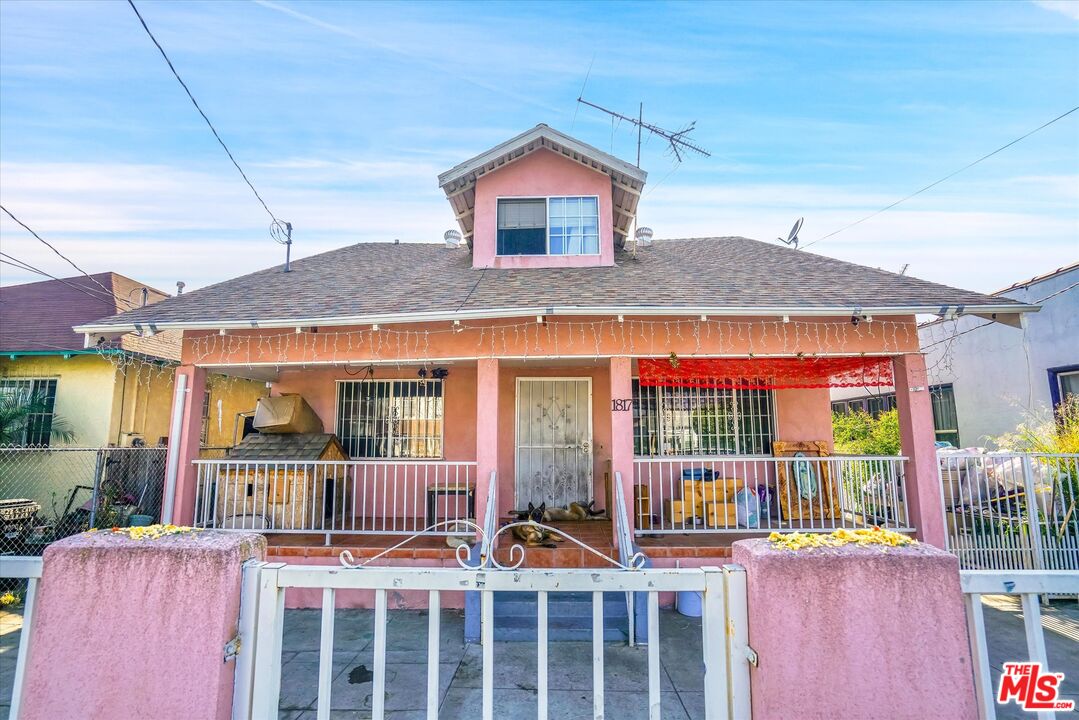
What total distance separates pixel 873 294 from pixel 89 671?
796 centimetres

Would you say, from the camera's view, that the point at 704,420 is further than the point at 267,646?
Yes

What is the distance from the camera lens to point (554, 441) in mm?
8805

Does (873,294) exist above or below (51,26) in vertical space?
below

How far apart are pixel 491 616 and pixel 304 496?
6091mm

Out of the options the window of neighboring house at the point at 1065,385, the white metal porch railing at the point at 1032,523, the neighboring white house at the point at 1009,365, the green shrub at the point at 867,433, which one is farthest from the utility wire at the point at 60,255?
the window of neighboring house at the point at 1065,385

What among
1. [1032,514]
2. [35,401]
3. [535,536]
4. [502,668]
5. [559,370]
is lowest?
[502,668]

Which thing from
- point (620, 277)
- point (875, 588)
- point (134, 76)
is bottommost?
point (875, 588)

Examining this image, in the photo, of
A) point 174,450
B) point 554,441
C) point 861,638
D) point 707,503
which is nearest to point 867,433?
point 707,503

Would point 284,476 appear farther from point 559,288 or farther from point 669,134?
point 669,134

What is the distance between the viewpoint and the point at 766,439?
8.78 meters

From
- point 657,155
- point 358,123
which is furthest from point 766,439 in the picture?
point 358,123

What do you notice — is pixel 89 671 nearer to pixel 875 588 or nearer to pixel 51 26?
pixel 875 588

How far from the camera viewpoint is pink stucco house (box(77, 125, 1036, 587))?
6.43m

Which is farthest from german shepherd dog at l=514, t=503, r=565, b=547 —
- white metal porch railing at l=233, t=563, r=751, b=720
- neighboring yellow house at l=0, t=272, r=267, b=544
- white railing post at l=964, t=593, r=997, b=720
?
neighboring yellow house at l=0, t=272, r=267, b=544
